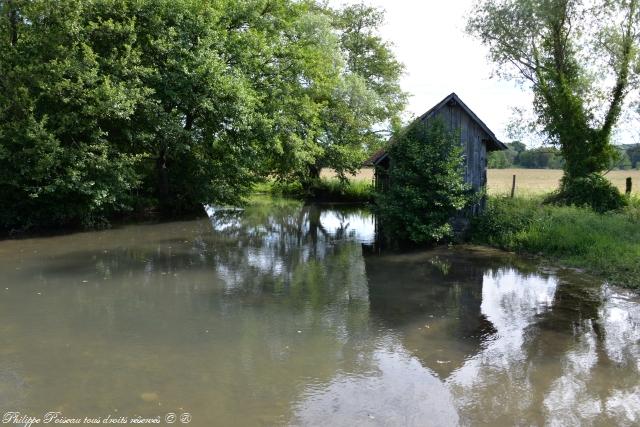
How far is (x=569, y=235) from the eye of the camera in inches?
585

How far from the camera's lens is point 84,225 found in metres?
20.8

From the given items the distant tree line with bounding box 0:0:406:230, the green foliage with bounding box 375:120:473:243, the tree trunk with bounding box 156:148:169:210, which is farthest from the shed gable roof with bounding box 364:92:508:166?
the tree trunk with bounding box 156:148:169:210

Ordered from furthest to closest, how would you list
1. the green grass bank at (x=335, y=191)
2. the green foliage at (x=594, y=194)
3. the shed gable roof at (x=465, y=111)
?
1. the green grass bank at (x=335, y=191)
2. the green foliage at (x=594, y=194)
3. the shed gable roof at (x=465, y=111)

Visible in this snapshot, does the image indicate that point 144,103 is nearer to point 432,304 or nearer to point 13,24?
point 13,24

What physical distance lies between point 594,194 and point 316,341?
59.3ft

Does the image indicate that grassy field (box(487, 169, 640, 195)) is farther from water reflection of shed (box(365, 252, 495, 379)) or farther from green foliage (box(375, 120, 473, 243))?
water reflection of shed (box(365, 252, 495, 379))

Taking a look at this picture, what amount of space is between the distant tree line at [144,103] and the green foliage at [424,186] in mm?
8271

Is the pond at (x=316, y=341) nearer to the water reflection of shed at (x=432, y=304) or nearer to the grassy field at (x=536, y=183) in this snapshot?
the water reflection of shed at (x=432, y=304)

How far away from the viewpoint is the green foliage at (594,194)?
21.1m

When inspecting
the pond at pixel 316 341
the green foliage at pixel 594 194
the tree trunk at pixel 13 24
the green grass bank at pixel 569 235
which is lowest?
the pond at pixel 316 341

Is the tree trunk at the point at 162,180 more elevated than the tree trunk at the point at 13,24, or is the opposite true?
the tree trunk at the point at 13,24

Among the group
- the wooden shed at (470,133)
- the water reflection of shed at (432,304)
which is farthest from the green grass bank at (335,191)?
the water reflection of shed at (432,304)

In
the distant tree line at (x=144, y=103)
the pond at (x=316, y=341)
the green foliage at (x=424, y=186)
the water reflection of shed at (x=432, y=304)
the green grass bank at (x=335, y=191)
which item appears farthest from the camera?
the green grass bank at (x=335, y=191)

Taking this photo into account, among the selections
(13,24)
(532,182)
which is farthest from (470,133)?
(532,182)
